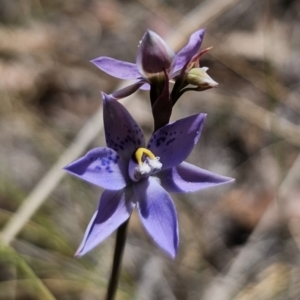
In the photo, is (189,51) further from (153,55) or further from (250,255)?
(250,255)

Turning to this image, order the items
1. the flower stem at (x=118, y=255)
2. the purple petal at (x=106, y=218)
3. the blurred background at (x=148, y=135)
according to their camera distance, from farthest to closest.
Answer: the blurred background at (x=148, y=135) < the flower stem at (x=118, y=255) < the purple petal at (x=106, y=218)

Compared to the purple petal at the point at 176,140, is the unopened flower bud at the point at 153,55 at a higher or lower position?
higher

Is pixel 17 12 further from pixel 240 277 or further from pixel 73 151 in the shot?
pixel 240 277

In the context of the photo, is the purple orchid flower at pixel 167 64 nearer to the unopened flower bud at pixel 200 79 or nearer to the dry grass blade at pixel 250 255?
the unopened flower bud at pixel 200 79

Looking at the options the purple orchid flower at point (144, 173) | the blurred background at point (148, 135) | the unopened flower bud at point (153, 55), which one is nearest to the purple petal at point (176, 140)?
the purple orchid flower at point (144, 173)

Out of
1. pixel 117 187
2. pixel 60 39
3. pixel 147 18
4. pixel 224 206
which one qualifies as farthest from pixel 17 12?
pixel 117 187

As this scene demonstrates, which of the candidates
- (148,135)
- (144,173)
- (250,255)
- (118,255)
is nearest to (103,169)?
(144,173)

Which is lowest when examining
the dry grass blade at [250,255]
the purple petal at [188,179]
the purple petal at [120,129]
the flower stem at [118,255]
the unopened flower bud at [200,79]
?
the dry grass blade at [250,255]
